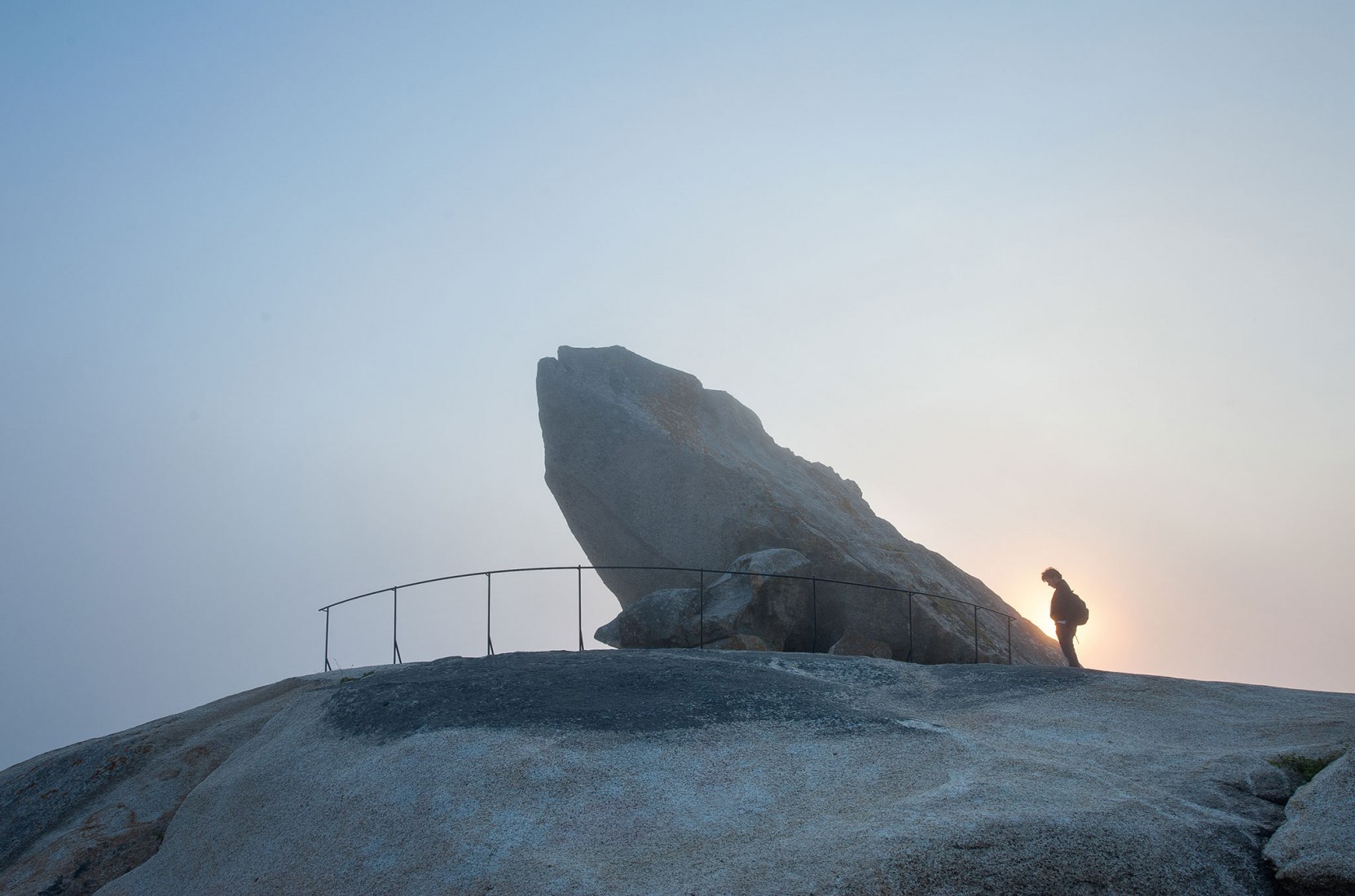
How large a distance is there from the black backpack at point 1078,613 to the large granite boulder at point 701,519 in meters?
2.91

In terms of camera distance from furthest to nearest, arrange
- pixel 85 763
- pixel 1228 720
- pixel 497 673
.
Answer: pixel 85 763 → pixel 497 673 → pixel 1228 720

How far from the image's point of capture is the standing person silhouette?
17.8m

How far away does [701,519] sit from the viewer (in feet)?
73.3

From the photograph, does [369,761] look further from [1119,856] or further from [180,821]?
[1119,856]

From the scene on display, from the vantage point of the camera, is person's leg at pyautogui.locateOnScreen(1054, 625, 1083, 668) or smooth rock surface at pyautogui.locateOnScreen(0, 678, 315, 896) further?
person's leg at pyautogui.locateOnScreen(1054, 625, 1083, 668)

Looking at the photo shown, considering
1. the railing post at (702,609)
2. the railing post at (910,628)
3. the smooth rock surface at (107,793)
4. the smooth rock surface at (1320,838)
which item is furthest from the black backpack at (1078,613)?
the smooth rock surface at (107,793)

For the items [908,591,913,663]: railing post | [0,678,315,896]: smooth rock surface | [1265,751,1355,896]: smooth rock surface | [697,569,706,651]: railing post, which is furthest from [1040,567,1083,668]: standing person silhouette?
[0,678,315,896]: smooth rock surface

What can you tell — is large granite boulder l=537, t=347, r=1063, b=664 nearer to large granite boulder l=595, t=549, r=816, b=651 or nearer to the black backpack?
large granite boulder l=595, t=549, r=816, b=651

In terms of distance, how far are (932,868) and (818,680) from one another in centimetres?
581

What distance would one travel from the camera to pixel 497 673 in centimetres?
1389

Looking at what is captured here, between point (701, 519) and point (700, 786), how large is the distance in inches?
484

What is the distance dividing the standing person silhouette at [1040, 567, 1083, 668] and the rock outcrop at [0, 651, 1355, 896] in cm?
275

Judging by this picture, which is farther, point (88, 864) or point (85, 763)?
point (85, 763)

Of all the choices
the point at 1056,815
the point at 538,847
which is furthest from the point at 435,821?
the point at 1056,815
